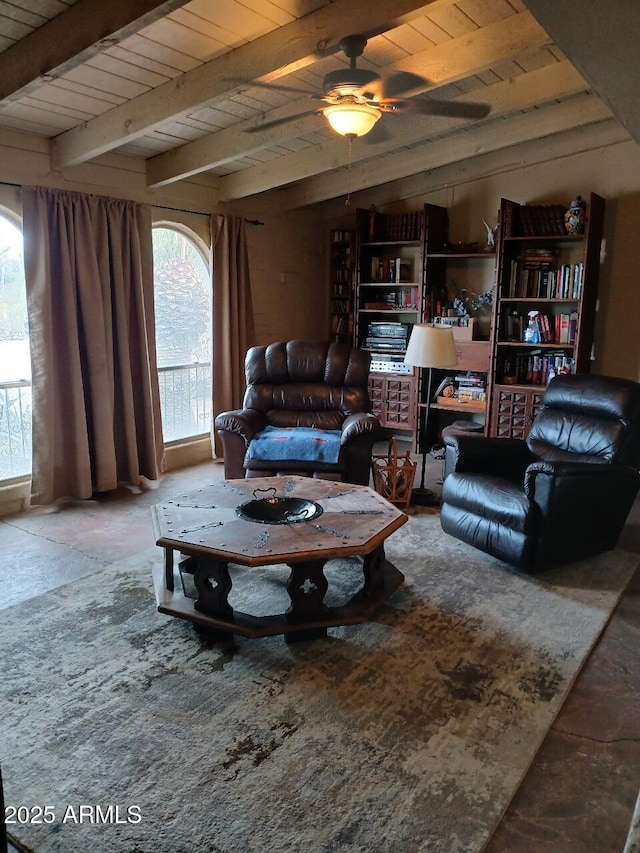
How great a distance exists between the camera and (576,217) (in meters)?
4.98

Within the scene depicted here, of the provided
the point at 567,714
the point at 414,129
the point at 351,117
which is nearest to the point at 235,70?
the point at 351,117

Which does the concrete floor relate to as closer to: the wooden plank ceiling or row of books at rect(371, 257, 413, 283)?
the wooden plank ceiling

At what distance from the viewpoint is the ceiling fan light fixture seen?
271cm

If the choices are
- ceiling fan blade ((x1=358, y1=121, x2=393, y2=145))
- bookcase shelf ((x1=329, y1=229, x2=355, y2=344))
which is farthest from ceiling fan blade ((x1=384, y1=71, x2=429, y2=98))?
bookcase shelf ((x1=329, y1=229, x2=355, y2=344))

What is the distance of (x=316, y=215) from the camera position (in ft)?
21.4

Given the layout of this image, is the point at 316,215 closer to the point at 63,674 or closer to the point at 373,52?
the point at 373,52

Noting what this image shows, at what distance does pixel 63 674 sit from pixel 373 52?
326 centimetres

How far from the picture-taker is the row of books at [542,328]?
5.20 m

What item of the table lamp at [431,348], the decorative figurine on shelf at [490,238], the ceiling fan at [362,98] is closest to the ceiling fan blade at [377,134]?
the ceiling fan at [362,98]

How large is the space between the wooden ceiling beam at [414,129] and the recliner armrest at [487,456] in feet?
6.06

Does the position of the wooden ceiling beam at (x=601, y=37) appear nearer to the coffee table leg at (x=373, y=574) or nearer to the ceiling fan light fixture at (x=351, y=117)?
the ceiling fan light fixture at (x=351, y=117)

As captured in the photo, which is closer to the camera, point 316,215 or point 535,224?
point 535,224

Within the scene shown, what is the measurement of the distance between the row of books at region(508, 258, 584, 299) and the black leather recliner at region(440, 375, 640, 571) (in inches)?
56.7

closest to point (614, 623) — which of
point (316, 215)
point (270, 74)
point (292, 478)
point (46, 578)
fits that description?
point (292, 478)
